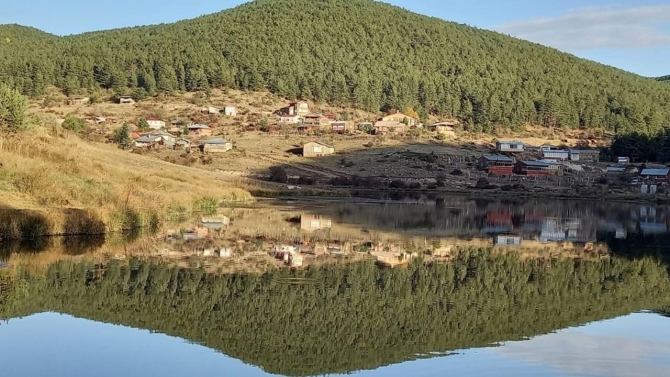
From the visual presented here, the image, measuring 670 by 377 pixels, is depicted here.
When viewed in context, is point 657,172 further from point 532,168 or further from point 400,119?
point 400,119

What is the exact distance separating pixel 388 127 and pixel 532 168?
83.7 ft

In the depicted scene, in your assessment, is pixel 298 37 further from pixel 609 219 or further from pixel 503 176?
pixel 609 219

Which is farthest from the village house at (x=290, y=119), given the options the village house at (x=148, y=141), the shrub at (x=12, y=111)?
the shrub at (x=12, y=111)

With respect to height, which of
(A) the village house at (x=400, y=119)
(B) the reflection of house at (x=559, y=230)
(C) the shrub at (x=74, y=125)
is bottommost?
(B) the reflection of house at (x=559, y=230)

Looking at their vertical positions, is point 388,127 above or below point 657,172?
above

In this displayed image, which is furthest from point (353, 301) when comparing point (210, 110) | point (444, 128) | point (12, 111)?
point (444, 128)

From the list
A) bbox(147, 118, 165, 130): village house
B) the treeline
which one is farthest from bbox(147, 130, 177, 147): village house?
the treeline

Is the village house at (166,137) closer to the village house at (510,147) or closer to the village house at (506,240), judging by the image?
the village house at (510,147)

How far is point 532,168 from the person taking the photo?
8812 centimetres

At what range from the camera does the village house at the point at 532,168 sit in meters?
87.8

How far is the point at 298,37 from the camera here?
15950cm

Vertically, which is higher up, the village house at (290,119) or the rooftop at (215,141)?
the village house at (290,119)

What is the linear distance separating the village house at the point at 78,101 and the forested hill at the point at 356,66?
534 centimetres

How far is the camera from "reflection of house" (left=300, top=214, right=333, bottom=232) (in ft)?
117
